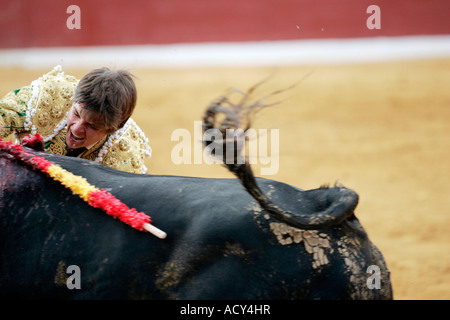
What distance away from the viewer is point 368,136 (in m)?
6.90

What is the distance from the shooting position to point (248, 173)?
146 centimetres

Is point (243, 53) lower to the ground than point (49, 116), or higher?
Result: higher

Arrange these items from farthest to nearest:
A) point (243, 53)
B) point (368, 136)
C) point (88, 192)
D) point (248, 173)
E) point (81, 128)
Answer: point (243, 53), point (368, 136), point (81, 128), point (88, 192), point (248, 173)

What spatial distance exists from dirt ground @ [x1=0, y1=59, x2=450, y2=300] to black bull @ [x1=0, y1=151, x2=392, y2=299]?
195 centimetres

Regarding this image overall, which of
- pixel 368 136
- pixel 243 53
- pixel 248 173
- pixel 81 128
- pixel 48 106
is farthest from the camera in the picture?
pixel 243 53

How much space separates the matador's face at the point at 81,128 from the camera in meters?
2.00

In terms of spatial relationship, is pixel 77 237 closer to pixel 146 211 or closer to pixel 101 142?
pixel 146 211

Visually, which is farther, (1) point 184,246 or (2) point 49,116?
(2) point 49,116

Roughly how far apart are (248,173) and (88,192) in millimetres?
451

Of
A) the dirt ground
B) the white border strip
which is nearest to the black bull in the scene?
the dirt ground

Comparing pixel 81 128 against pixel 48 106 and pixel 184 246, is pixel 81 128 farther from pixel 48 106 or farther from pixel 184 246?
pixel 184 246

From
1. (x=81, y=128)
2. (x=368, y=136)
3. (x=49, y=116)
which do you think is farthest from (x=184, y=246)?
(x=368, y=136)

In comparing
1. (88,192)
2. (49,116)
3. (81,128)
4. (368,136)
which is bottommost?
(88,192)

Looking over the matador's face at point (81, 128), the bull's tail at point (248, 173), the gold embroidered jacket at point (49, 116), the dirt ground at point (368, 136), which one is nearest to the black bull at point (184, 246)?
the bull's tail at point (248, 173)
